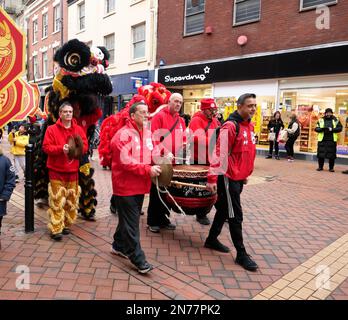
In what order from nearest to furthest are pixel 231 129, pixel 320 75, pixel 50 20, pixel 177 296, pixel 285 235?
pixel 177 296 → pixel 231 129 → pixel 285 235 → pixel 320 75 → pixel 50 20

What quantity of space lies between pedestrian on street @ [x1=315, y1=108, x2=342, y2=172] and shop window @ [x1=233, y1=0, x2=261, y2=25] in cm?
508

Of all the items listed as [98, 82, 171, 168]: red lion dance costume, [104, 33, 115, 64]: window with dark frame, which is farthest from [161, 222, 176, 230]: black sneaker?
[104, 33, 115, 64]: window with dark frame

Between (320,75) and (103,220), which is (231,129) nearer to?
(103,220)

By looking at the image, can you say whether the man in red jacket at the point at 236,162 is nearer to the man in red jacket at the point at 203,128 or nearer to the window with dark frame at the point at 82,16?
the man in red jacket at the point at 203,128

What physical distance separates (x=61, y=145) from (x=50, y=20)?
26.2m

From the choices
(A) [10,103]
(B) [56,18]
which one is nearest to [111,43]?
(B) [56,18]

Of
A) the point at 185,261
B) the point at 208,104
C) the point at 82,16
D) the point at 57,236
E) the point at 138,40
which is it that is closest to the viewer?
the point at 185,261

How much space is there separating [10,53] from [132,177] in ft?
5.96

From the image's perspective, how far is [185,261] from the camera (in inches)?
152

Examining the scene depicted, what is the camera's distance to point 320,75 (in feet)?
37.4

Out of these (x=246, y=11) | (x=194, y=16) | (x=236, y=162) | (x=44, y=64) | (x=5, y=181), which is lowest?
(x=5, y=181)

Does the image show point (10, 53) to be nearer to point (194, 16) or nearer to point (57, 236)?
point (57, 236)
